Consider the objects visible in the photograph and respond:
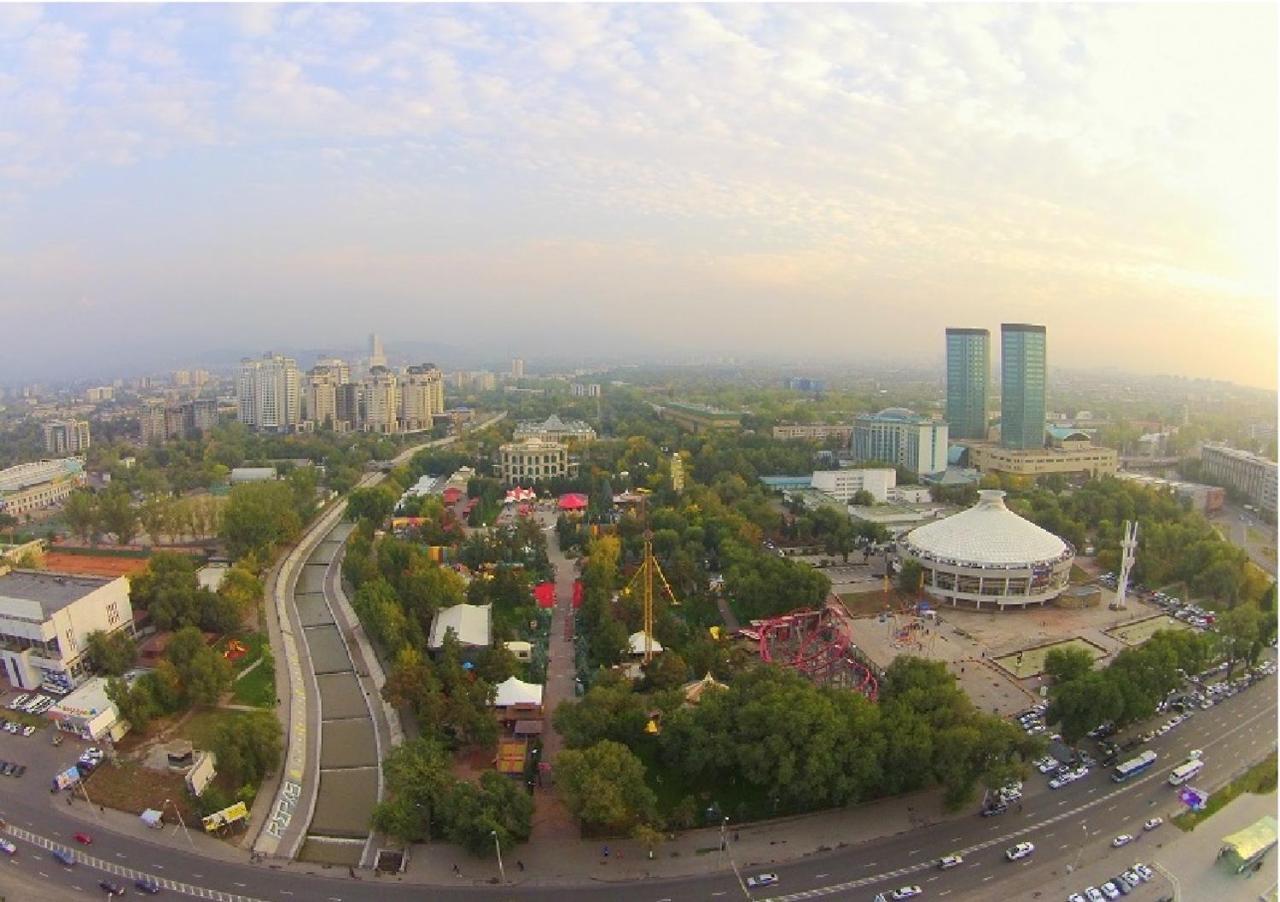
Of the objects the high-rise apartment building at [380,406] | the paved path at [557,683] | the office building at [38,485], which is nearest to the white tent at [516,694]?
the paved path at [557,683]

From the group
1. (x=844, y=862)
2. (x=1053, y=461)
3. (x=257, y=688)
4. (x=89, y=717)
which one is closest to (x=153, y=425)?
(x=257, y=688)

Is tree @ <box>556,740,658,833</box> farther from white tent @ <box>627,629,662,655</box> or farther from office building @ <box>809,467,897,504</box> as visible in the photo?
office building @ <box>809,467,897,504</box>

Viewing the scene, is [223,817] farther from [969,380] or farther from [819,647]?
[969,380]

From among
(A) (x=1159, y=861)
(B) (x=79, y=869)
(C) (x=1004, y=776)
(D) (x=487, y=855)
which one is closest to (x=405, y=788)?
(D) (x=487, y=855)

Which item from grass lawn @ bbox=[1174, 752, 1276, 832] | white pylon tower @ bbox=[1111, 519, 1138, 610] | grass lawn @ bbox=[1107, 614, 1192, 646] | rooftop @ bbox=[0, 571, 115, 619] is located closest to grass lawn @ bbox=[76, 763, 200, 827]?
rooftop @ bbox=[0, 571, 115, 619]

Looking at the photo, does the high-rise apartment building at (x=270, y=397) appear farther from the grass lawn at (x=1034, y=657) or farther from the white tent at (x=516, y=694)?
the grass lawn at (x=1034, y=657)
